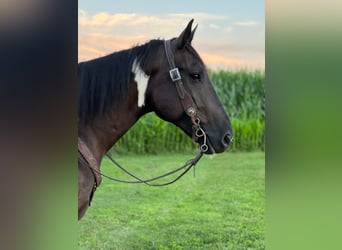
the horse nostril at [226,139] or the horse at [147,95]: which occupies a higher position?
the horse at [147,95]

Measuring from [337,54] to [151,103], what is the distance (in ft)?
3.34

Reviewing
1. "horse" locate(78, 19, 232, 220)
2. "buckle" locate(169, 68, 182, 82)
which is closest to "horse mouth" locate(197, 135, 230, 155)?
"horse" locate(78, 19, 232, 220)

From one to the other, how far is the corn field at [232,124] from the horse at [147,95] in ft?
0.55

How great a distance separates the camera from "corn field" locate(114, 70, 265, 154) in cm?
272

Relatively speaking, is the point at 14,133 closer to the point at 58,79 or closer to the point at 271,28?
the point at 58,79

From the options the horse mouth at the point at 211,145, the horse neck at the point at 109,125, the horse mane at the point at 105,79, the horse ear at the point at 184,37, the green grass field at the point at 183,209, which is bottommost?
the green grass field at the point at 183,209

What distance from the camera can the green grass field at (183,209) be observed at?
2.77 metres

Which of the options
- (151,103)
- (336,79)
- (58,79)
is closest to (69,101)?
(58,79)

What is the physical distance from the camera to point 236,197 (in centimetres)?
280

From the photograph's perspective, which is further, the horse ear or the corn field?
the corn field

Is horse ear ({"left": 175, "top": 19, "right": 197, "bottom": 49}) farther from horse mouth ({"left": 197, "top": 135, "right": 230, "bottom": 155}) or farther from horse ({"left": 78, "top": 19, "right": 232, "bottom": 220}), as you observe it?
horse mouth ({"left": 197, "top": 135, "right": 230, "bottom": 155})

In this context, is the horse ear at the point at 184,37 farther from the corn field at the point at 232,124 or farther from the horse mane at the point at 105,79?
the corn field at the point at 232,124

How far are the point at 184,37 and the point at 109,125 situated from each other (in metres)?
0.65

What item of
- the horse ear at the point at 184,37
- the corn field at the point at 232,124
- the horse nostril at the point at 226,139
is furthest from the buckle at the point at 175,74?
the horse nostril at the point at 226,139
